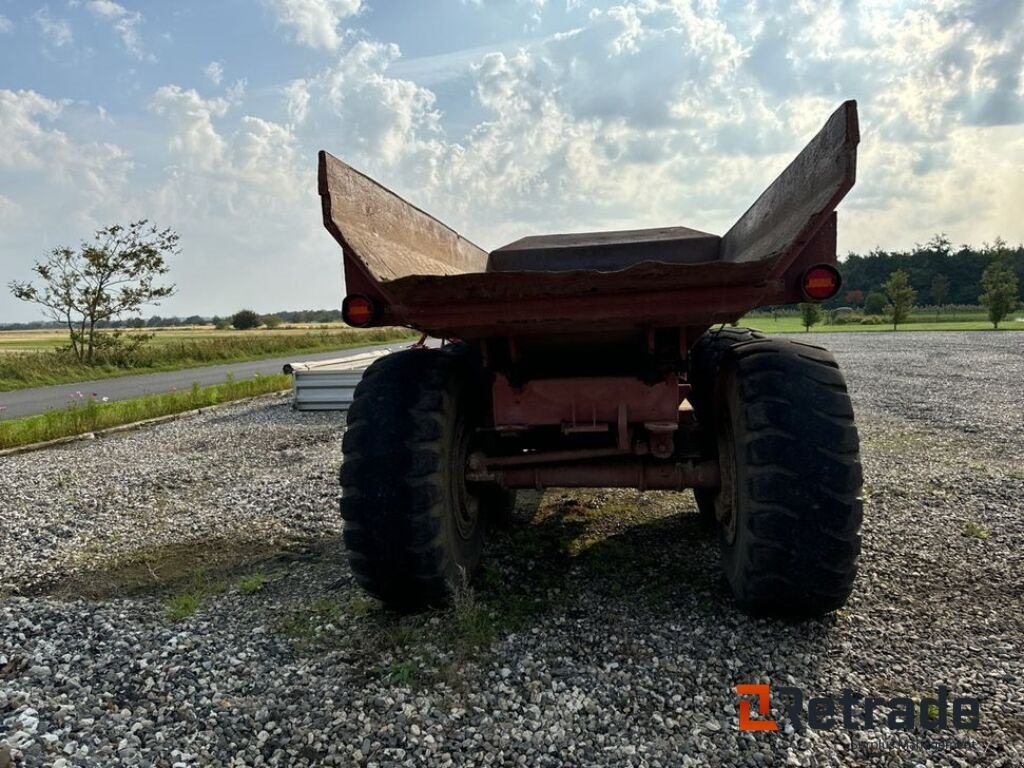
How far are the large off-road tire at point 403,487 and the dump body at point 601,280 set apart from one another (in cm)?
33

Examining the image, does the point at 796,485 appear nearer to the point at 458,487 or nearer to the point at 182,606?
the point at 458,487

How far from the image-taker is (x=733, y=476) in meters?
3.21

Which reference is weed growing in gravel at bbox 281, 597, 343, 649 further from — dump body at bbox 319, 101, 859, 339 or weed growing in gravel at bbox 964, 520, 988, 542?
weed growing in gravel at bbox 964, 520, 988, 542

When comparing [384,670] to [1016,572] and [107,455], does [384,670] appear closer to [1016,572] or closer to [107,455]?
[1016,572]

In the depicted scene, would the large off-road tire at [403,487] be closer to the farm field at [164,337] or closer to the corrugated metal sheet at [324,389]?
the corrugated metal sheet at [324,389]

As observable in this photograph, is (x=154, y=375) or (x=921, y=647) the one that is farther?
(x=154, y=375)

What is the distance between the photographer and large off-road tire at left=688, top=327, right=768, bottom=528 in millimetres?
3654

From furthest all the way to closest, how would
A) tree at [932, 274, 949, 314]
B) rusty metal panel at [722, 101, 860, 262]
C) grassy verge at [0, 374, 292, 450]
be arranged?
tree at [932, 274, 949, 314] → grassy verge at [0, 374, 292, 450] → rusty metal panel at [722, 101, 860, 262]

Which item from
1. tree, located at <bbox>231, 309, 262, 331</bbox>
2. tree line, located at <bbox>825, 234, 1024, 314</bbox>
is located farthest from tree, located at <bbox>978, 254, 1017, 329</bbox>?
A: tree, located at <bbox>231, 309, 262, 331</bbox>

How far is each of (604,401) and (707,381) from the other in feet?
3.53

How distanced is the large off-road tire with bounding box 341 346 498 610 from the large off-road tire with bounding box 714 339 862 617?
1359 mm

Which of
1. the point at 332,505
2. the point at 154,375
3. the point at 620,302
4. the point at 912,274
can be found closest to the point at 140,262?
the point at 154,375

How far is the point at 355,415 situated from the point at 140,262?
21.2m

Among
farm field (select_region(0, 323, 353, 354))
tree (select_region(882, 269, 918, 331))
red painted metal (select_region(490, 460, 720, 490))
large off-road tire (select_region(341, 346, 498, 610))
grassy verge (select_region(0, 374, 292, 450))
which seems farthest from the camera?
tree (select_region(882, 269, 918, 331))
